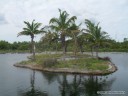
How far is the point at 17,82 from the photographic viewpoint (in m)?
32.6

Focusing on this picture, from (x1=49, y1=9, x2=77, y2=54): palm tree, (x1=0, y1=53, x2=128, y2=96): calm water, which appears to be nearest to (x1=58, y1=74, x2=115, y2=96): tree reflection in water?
(x1=0, y1=53, x2=128, y2=96): calm water

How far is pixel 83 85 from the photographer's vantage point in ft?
102

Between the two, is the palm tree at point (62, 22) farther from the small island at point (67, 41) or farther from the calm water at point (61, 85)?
the calm water at point (61, 85)

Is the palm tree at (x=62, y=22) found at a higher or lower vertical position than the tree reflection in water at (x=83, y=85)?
higher

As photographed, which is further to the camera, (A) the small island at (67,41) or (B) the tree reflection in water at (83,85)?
(A) the small island at (67,41)

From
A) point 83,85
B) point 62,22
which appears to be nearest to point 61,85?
point 83,85

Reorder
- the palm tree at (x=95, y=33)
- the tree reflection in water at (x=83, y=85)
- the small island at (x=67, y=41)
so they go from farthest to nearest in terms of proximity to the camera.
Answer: the palm tree at (x=95, y=33) < the small island at (x=67, y=41) < the tree reflection in water at (x=83, y=85)

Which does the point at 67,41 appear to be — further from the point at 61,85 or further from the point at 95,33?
the point at 61,85

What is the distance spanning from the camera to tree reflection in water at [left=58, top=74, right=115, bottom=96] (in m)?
26.8

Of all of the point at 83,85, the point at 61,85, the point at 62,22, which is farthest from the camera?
the point at 62,22

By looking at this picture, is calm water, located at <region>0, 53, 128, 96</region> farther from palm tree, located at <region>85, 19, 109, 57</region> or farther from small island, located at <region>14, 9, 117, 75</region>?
palm tree, located at <region>85, 19, 109, 57</region>

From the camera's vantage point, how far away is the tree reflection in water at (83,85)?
2683 centimetres

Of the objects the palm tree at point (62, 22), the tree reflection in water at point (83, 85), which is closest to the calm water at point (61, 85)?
the tree reflection in water at point (83, 85)

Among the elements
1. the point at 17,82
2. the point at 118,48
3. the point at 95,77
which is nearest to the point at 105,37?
the point at 95,77
